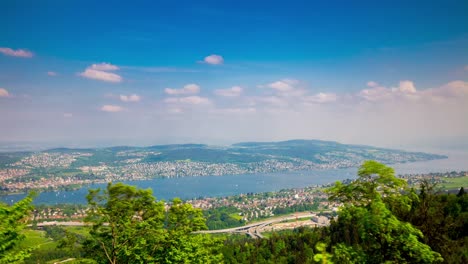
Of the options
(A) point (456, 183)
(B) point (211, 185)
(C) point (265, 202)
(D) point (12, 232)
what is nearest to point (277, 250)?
(D) point (12, 232)

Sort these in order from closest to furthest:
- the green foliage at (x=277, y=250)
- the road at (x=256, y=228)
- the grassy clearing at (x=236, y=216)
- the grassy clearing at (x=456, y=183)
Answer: the green foliage at (x=277, y=250), the road at (x=256, y=228), the grassy clearing at (x=236, y=216), the grassy clearing at (x=456, y=183)

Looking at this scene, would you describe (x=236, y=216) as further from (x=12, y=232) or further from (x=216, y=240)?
(x=12, y=232)

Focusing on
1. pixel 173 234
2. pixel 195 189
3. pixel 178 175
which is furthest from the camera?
pixel 178 175

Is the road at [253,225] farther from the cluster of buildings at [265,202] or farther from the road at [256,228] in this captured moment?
the cluster of buildings at [265,202]

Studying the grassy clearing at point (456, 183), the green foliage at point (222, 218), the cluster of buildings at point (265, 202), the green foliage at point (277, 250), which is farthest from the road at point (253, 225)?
the grassy clearing at point (456, 183)

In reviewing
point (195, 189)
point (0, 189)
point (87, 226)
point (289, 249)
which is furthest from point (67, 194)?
point (87, 226)

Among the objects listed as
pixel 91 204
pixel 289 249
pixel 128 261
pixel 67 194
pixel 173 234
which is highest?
pixel 91 204

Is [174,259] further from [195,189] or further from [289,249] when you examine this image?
[195,189]
